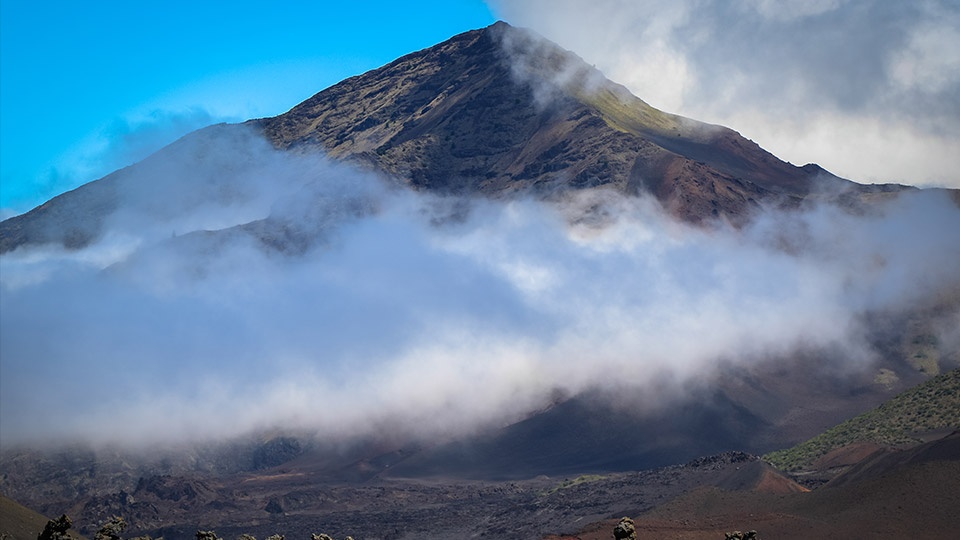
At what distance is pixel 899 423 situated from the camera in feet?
367

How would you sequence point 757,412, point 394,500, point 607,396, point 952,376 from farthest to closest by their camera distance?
point 607,396 < point 757,412 < point 394,500 < point 952,376

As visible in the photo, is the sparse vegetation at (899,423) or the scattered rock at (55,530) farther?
the sparse vegetation at (899,423)

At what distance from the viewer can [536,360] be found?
19075 centimetres

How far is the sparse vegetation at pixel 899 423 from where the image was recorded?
106500 millimetres

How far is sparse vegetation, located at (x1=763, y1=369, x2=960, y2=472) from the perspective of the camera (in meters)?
106

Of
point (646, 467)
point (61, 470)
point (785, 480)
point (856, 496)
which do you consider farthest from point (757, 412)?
point (61, 470)

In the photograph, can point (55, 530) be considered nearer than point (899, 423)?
Yes

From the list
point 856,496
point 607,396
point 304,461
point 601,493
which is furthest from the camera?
point 304,461

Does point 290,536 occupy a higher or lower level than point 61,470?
lower

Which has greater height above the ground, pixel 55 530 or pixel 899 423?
pixel 899 423

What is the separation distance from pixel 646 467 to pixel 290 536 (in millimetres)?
45853

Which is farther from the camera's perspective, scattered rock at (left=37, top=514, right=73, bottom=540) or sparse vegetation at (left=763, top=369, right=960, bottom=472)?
sparse vegetation at (left=763, top=369, right=960, bottom=472)

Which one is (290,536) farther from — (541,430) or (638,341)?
(638,341)

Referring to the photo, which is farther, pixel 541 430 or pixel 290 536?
pixel 541 430
